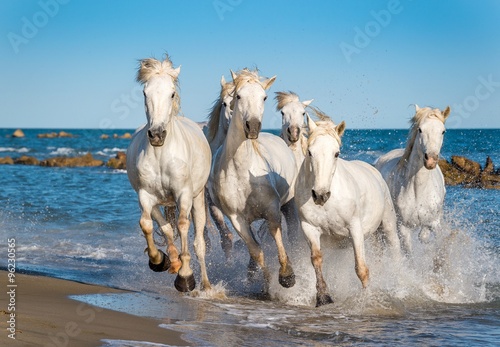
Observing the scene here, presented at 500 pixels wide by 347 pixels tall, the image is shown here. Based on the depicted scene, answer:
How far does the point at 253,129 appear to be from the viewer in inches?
259

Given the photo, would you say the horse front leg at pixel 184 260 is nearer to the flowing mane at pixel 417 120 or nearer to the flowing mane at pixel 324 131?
the flowing mane at pixel 324 131

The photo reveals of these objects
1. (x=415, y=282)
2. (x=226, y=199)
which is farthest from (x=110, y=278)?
(x=415, y=282)

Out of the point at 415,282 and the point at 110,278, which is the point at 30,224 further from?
the point at 415,282

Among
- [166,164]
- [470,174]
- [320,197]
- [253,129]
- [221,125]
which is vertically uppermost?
[470,174]

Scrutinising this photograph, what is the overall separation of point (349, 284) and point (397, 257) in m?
0.72

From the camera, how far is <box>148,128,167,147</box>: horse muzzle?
249 inches

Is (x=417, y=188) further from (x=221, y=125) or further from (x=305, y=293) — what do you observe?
(x=221, y=125)

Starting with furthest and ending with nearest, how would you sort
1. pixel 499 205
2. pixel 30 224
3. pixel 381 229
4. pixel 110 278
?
1. pixel 499 205
2. pixel 30 224
3. pixel 110 278
4. pixel 381 229

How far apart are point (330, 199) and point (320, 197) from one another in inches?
19.5

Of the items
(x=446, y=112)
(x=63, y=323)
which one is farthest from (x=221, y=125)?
(x=63, y=323)

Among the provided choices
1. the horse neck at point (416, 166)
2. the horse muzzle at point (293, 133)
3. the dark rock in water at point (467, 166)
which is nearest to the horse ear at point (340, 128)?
the horse neck at point (416, 166)

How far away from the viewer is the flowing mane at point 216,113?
862cm

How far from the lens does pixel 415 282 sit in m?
7.66

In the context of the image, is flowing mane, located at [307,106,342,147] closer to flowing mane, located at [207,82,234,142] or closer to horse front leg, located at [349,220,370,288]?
horse front leg, located at [349,220,370,288]
